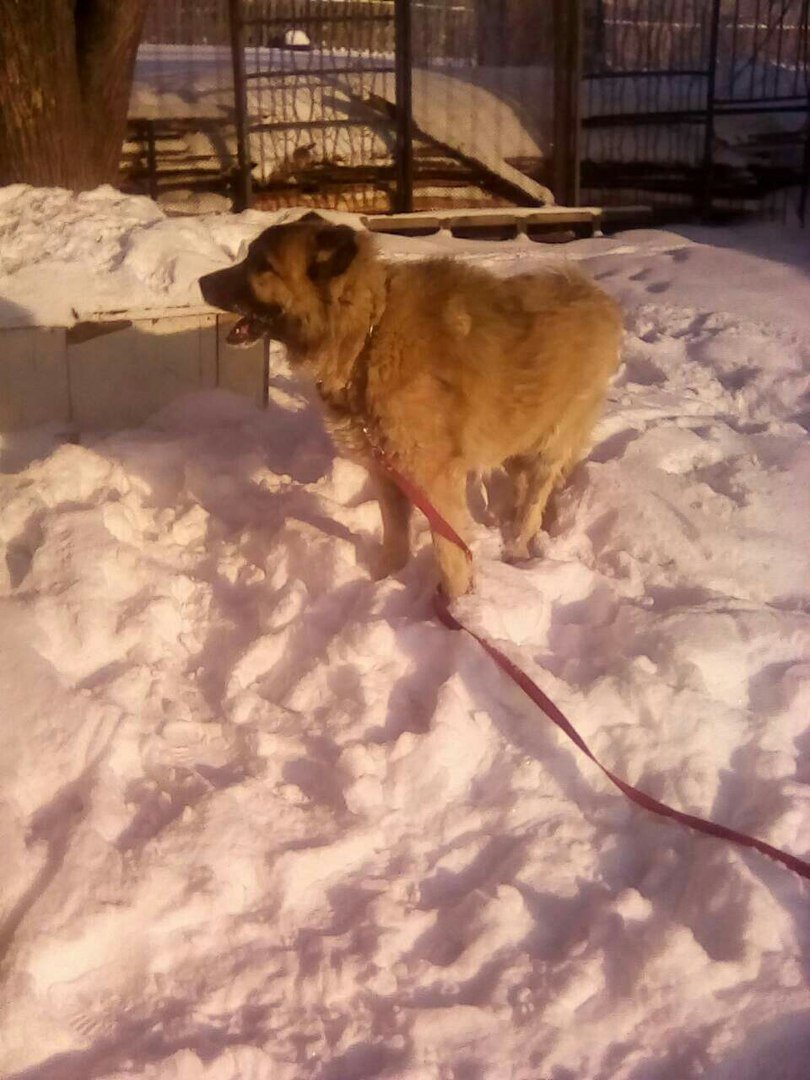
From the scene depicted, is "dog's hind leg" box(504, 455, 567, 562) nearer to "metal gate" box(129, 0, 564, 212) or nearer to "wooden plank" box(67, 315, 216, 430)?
"wooden plank" box(67, 315, 216, 430)

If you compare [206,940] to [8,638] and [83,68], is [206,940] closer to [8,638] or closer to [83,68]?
[8,638]

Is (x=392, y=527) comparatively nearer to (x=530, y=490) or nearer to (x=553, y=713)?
(x=530, y=490)

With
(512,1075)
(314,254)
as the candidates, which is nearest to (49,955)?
(512,1075)

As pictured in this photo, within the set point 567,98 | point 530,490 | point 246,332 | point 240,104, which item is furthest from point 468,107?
point 246,332

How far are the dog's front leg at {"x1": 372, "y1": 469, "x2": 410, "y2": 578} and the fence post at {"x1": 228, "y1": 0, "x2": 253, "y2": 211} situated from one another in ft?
24.8

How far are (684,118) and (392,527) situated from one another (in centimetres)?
1072

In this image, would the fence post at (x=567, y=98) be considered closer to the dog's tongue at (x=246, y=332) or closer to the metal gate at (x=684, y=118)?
the metal gate at (x=684, y=118)

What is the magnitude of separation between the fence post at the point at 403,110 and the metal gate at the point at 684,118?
2.98 meters

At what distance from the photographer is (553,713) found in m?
2.96

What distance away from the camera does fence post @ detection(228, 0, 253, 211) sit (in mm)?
9898

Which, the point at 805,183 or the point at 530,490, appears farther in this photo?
the point at 805,183

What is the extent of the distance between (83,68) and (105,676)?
476 cm

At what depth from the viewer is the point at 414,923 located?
2.55 m

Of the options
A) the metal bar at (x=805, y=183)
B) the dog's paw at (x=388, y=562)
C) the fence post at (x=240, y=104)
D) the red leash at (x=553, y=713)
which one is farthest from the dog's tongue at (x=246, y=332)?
the metal bar at (x=805, y=183)
